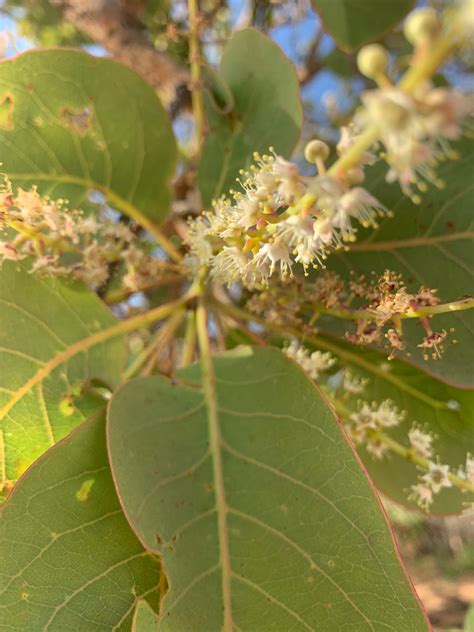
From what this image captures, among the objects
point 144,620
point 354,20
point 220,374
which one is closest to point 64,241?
point 220,374

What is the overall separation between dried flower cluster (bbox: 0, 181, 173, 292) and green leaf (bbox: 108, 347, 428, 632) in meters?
0.23

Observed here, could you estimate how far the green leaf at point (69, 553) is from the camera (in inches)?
29.9

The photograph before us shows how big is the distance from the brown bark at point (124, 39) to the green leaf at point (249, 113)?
0.56 metres

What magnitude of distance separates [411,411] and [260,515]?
40 centimetres

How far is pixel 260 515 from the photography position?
2.51 ft

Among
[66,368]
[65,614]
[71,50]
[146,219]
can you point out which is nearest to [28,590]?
[65,614]

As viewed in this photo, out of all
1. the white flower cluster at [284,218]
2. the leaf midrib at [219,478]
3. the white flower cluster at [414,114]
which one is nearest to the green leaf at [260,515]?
the leaf midrib at [219,478]

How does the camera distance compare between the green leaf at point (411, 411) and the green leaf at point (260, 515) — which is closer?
the green leaf at point (260, 515)

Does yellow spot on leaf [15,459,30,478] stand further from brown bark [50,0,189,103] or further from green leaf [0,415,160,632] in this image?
brown bark [50,0,189,103]

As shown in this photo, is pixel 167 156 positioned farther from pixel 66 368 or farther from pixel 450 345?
pixel 450 345

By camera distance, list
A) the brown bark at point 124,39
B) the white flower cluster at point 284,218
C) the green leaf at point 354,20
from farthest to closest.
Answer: the brown bark at point 124,39
the green leaf at point 354,20
the white flower cluster at point 284,218

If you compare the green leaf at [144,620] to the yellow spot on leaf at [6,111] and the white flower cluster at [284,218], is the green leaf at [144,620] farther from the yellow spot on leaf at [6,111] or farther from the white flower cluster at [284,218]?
the yellow spot on leaf at [6,111]

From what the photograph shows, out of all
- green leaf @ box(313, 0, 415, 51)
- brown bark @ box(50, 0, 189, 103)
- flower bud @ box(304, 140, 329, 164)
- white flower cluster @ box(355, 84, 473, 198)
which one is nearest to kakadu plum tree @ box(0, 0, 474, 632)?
flower bud @ box(304, 140, 329, 164)

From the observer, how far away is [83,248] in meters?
1.00
